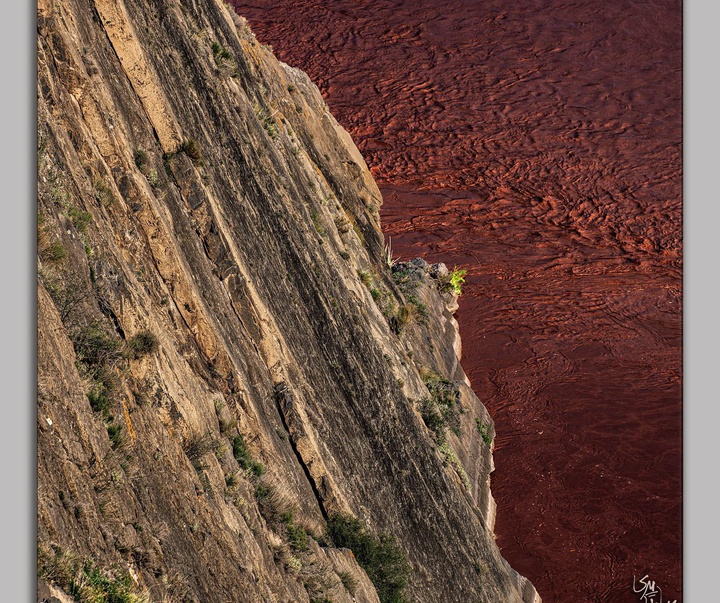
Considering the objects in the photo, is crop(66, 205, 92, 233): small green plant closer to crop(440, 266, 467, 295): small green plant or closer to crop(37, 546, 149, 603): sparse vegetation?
crop(37, 546, 149, 603): sparse vegetation

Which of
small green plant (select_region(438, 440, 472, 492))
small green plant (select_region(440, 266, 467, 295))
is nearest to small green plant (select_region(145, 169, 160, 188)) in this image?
small green plant (select_region(438, 440, 472, 492))

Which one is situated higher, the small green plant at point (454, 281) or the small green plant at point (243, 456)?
the small green plant at point (454, 281)

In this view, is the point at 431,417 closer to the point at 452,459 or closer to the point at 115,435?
the point at 452,459

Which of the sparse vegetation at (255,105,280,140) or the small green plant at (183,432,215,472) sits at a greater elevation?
the sparse vegetation at (255,105,280,140)

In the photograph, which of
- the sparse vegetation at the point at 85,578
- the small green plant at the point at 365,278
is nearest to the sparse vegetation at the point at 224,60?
the small green plant at the point at 365,278

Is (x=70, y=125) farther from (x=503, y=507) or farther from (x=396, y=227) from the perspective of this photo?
(x=396, y=227)

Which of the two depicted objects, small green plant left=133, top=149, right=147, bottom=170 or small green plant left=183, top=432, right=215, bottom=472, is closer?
small green plant left=183, top=432, right=215, bottom=472

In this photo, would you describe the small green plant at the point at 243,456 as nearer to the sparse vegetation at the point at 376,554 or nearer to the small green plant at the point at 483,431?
the sparse vegetation at the point at 376,554

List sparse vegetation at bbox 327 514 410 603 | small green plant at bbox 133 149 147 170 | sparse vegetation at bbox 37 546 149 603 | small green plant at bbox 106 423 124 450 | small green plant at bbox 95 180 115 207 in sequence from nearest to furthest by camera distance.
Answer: sparse vegetation at bbox 37 546 149 603 < small green plant at bbox 106 423 124 450 < small green plant at bbox 95 180 115 207 < small green plant at bbox 133 149 147 170 < sparse vegetation at bbox 327 514 410 603
